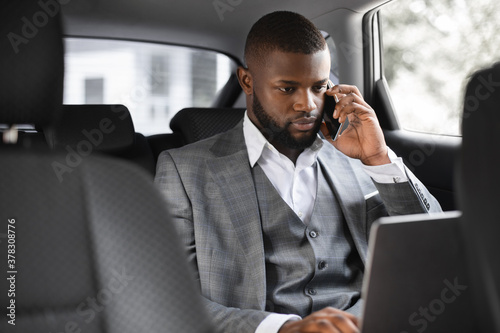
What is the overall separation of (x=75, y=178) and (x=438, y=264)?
19.6 inches

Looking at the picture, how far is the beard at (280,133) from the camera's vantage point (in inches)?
58.8

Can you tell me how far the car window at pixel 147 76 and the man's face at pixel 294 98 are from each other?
3.40 feet

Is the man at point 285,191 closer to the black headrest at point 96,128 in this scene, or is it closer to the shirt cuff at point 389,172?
the shirt cuff at point 389,172

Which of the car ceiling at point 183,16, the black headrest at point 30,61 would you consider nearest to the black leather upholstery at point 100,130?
the car ceiling at point 183,16

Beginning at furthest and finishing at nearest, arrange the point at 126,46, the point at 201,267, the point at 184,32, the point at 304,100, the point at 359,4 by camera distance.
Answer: the point at 126,46 < the point at 184,32 < the point at 359,4 < the point at 304,100 < the point at 201,267

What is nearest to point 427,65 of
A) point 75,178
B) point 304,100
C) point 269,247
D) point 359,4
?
point 359,4

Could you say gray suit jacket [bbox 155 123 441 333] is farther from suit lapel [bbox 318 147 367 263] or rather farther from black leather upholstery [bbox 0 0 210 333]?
black leather upholstery [bbox 0 0 210 333]

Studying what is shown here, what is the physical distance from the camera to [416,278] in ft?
2.61

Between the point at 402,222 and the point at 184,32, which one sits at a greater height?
the point at 184,32

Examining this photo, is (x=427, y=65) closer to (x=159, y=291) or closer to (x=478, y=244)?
(x=478, y=244)

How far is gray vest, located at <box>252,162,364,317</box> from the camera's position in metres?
1.39

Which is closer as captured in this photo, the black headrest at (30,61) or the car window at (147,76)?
the black headrest at (30,61)

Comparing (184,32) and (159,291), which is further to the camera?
(184,32)

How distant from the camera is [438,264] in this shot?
2.64 feet
